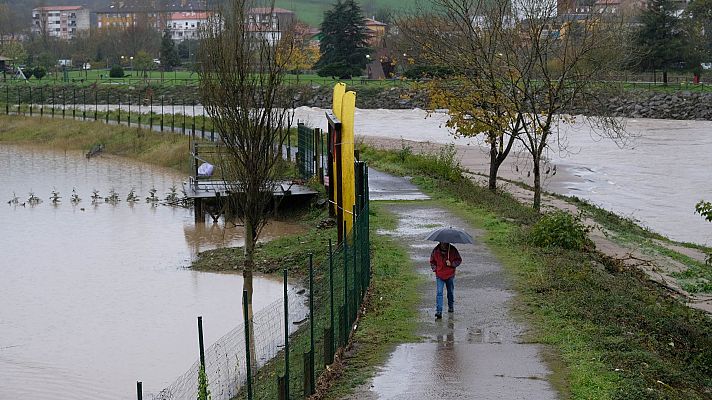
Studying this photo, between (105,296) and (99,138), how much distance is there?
32498 mm

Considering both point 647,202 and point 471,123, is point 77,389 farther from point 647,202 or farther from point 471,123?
point 647,202

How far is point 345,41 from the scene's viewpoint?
103 meters

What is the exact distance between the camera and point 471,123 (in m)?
27.6

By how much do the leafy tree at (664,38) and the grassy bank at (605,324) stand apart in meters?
65.5

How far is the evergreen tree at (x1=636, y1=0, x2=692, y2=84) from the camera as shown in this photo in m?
83.2

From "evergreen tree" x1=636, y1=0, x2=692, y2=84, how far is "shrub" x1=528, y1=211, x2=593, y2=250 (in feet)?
216

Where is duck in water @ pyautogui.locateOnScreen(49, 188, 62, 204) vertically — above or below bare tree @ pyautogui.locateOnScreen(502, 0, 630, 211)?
below

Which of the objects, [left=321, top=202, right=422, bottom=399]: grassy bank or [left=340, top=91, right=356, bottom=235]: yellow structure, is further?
[left=340, top=91, right=356, bottom=235]: yellow structure

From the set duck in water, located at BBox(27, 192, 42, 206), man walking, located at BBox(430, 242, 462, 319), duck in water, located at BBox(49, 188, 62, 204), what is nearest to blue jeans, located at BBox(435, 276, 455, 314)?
man walking, located at BBox(430, 242, 462, 319)

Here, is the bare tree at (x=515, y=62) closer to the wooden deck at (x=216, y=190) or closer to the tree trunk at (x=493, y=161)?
the tree trunk at (x=493, y=161)

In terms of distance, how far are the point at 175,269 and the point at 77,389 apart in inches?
308

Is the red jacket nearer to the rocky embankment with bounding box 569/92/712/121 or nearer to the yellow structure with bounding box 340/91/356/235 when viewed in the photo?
the yellow structure with bounding box 340/91/356/235

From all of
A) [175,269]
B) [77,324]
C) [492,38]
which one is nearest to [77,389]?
[77,324]

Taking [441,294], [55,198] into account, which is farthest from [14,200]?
[441,294]
